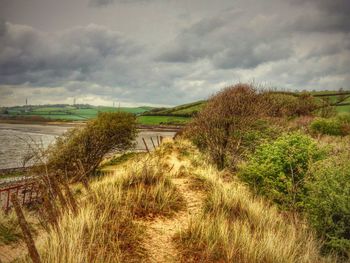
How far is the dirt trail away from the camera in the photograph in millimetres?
4973

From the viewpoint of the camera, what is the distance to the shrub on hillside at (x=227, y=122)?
618 inches

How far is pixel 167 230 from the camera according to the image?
5957 millimetres

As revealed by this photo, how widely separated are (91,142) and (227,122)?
10093 millimetres

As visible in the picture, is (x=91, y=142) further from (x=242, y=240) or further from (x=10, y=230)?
(x=242, y=240)

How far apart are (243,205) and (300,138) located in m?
4.01

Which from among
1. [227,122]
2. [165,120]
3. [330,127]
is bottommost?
[165,120]

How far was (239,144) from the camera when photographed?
15461mm

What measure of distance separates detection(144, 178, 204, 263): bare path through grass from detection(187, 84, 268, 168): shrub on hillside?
767cm

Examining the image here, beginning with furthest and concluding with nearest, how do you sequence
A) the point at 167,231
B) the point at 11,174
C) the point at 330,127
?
the point at 330,127
the point at 11,174
the point at 167,231

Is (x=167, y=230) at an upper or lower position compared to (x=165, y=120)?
lower

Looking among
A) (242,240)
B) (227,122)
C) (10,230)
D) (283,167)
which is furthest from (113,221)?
(227,122)

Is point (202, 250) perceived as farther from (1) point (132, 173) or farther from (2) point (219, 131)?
(2) point (219, 131)

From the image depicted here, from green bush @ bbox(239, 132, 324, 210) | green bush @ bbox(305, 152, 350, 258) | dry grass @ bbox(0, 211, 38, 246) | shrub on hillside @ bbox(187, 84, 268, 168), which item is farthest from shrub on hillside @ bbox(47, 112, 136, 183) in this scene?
green bush @ bbox(305, 152, 350, 258)

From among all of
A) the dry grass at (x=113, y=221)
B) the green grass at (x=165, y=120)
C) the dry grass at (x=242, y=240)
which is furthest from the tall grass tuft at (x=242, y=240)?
the green grass at (x=165, y=120)
